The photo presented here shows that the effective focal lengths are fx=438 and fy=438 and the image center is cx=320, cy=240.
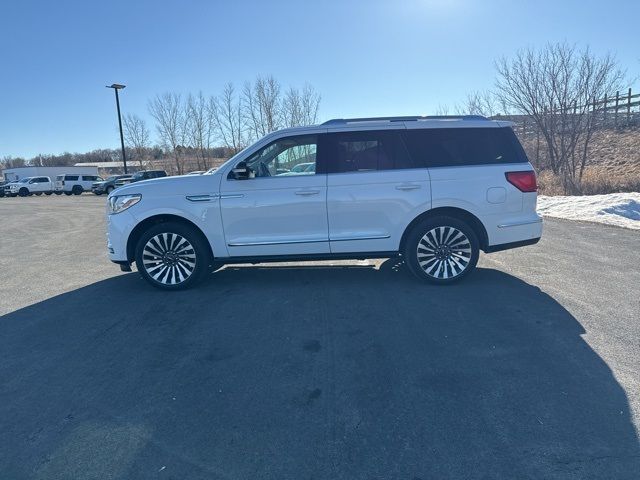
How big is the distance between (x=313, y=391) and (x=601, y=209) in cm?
1065

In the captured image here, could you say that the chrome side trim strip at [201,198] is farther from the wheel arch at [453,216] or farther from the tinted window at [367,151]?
the wheel arch at [453,216]

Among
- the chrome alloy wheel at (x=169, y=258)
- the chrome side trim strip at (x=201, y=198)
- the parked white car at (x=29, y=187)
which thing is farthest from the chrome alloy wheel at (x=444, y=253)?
the parked white car at (x=29, y=187)

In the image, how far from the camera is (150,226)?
602 cm

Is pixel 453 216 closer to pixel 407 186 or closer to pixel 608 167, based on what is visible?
pixel 407 186

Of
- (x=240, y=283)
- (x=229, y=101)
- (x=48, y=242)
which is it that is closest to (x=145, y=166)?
(x=229, y=101)

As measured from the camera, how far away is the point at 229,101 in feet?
123

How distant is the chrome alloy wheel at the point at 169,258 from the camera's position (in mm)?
5879

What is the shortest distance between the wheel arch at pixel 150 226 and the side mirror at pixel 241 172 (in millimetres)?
881

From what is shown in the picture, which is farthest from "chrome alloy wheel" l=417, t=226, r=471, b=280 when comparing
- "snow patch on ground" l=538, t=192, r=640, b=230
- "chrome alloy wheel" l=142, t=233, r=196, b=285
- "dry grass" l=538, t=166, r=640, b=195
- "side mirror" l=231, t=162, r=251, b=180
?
"dry grass" l=538, t=166, r=640, b=195

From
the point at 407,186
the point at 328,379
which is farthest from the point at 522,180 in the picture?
the point at 328,379

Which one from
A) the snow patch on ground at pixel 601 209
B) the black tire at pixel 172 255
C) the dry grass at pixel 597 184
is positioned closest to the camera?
the black tire at pixel 172 255

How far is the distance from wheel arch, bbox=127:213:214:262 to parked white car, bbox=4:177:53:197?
145ft

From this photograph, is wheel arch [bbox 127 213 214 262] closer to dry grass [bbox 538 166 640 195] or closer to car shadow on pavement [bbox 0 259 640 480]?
car shadow on pavement [bbox 0 259 640 480]

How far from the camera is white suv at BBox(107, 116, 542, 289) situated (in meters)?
5.72
